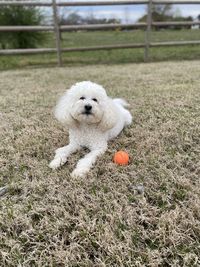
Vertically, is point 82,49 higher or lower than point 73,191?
higher

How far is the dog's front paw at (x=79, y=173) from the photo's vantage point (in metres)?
2.03

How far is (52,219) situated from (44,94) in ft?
9.72

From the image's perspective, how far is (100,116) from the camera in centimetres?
227

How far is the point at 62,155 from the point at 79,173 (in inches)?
12.4

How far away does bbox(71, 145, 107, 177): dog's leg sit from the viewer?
206cm

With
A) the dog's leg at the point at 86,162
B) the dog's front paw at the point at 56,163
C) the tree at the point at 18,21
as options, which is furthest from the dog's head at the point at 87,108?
the tree at the point at 18,21

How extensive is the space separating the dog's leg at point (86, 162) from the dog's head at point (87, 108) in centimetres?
18

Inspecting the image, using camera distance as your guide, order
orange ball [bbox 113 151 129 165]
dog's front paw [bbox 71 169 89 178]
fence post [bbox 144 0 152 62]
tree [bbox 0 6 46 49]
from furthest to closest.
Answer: tree [bbox 0 6 46 49]
fence post [bbox 144 0 152 62]
orange ball [bbox 113 151 129 165]
dog's front paw [bbox 71 169 89 178]

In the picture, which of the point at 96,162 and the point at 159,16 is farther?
the point at 159,16

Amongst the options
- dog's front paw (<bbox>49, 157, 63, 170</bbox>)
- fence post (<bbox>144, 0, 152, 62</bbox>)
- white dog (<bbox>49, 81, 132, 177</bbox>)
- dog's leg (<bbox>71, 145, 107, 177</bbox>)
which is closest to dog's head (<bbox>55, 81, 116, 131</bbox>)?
white dog (<bbox>49, 81, 132, 177</bbox>)

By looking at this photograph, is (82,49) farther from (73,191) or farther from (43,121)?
(73,191)

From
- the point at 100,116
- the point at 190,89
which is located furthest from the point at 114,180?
the point at 190,89

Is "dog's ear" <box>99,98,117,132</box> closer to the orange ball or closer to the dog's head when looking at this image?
the dog's head

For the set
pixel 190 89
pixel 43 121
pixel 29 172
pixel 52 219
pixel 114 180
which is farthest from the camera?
pixel 190 89
